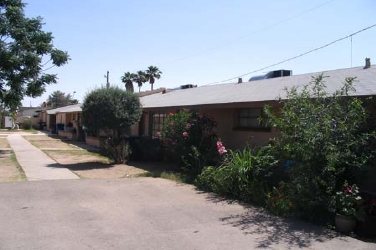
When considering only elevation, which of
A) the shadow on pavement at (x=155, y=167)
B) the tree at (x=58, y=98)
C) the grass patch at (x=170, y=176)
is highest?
the tree at (x=58, y=98)

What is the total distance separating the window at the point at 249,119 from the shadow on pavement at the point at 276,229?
4882 millimetres

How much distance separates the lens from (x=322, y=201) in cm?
682

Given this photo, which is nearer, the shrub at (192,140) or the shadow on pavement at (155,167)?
the shrub at (192,140)

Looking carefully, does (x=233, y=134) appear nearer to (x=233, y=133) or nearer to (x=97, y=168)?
(x=233, y=133)

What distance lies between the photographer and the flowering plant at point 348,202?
6414 mm

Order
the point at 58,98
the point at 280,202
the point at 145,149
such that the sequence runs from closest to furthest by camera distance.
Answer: the point at 280,202 → the point at 145,149 → the point at 58,98

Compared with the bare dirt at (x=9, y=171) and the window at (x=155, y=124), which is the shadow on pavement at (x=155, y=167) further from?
the bare dirt at (x=9, y=171)

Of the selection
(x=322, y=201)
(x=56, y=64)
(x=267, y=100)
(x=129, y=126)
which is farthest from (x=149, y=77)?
(x=322, y=201)

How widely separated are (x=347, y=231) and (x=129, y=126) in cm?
996

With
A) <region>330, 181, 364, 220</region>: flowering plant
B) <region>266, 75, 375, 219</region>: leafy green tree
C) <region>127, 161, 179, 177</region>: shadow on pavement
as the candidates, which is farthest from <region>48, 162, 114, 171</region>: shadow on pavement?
<region>330, 181, 364, 220</region>: flowering plant

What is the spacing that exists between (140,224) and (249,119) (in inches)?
279

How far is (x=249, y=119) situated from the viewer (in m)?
12.8

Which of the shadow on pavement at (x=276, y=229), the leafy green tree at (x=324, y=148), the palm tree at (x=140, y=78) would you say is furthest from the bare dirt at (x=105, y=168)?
the palm tree at (x=140, y=78)

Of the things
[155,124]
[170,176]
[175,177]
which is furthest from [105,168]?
A: [155,124]
